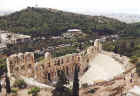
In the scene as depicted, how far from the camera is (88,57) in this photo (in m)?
33.0

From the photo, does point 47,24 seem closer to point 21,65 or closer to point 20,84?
point 21,65

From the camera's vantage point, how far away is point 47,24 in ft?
220

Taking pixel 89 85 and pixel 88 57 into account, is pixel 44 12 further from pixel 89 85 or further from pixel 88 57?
pixel 89 85

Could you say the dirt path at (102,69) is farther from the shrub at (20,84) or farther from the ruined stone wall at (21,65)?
the shrub at (20,84)

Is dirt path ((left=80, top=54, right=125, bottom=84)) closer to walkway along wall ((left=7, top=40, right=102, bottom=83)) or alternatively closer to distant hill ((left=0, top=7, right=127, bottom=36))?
walkway along wall ((left=7, top=40, right=102, bottom=83))

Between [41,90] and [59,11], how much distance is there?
69.2 meters

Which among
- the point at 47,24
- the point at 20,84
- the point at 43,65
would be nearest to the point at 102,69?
the point at 43,65

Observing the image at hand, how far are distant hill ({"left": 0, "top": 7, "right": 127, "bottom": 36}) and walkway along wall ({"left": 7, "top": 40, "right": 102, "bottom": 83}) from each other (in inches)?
1231

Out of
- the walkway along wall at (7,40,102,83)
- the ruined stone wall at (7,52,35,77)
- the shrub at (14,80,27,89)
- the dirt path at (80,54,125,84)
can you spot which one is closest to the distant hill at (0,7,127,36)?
the dirt path at (80,54,125,84)

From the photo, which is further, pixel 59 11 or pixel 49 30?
pixel 59 11

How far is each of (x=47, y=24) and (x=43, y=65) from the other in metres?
42.5

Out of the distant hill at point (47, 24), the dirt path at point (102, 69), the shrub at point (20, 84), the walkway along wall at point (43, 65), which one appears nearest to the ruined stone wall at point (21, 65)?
the walkway along wall at point (43, 65)

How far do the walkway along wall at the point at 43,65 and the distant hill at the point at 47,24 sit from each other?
31258 mm

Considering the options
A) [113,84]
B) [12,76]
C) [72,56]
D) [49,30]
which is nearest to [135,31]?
[49,30]
